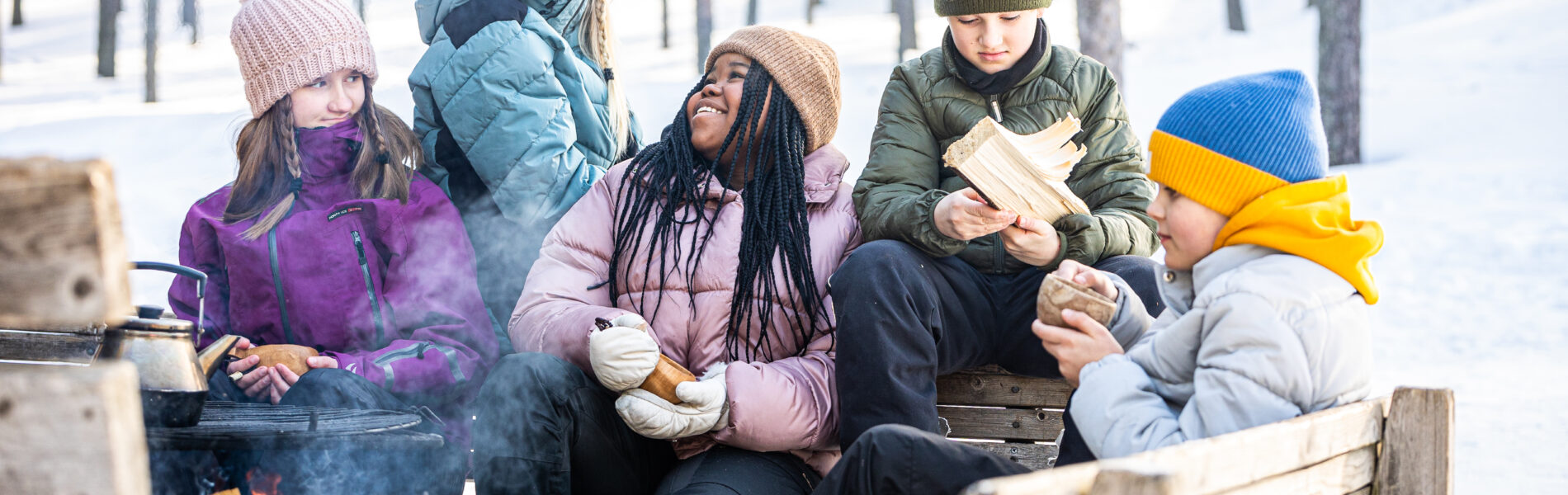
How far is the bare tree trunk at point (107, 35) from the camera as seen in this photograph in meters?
19.1

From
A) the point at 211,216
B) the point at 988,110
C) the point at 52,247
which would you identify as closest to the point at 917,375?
the point at 988,110

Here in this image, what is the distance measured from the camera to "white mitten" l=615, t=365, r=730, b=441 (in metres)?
2.52

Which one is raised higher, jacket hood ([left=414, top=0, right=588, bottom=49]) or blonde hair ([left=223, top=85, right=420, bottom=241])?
jacket hood ([left=414, top=0, right=588, bottom=49])

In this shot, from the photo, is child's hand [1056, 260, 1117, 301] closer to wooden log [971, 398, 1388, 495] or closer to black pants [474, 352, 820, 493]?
wooden log [971, 398, 1388, 495]

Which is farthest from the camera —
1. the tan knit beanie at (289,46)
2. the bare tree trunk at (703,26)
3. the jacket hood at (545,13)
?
the bare tree trunk at (703,26)

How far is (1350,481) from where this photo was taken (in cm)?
200

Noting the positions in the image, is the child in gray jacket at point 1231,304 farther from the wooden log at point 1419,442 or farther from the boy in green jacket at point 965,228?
the boy in green jacket at point 965,228

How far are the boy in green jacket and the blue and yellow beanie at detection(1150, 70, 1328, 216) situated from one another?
0.58 meters

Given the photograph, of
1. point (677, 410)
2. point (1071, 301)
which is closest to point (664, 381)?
point (677, 410)

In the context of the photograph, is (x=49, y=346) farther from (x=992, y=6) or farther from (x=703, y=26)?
(x=703, y=26)

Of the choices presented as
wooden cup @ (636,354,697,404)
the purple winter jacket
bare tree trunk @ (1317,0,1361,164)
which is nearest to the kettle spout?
the purple winter jacket

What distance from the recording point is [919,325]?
2660mm

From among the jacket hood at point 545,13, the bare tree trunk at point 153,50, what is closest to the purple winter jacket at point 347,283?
the jacket hood at point 545,13

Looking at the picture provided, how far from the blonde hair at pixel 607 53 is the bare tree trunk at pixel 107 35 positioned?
61.4 ft
